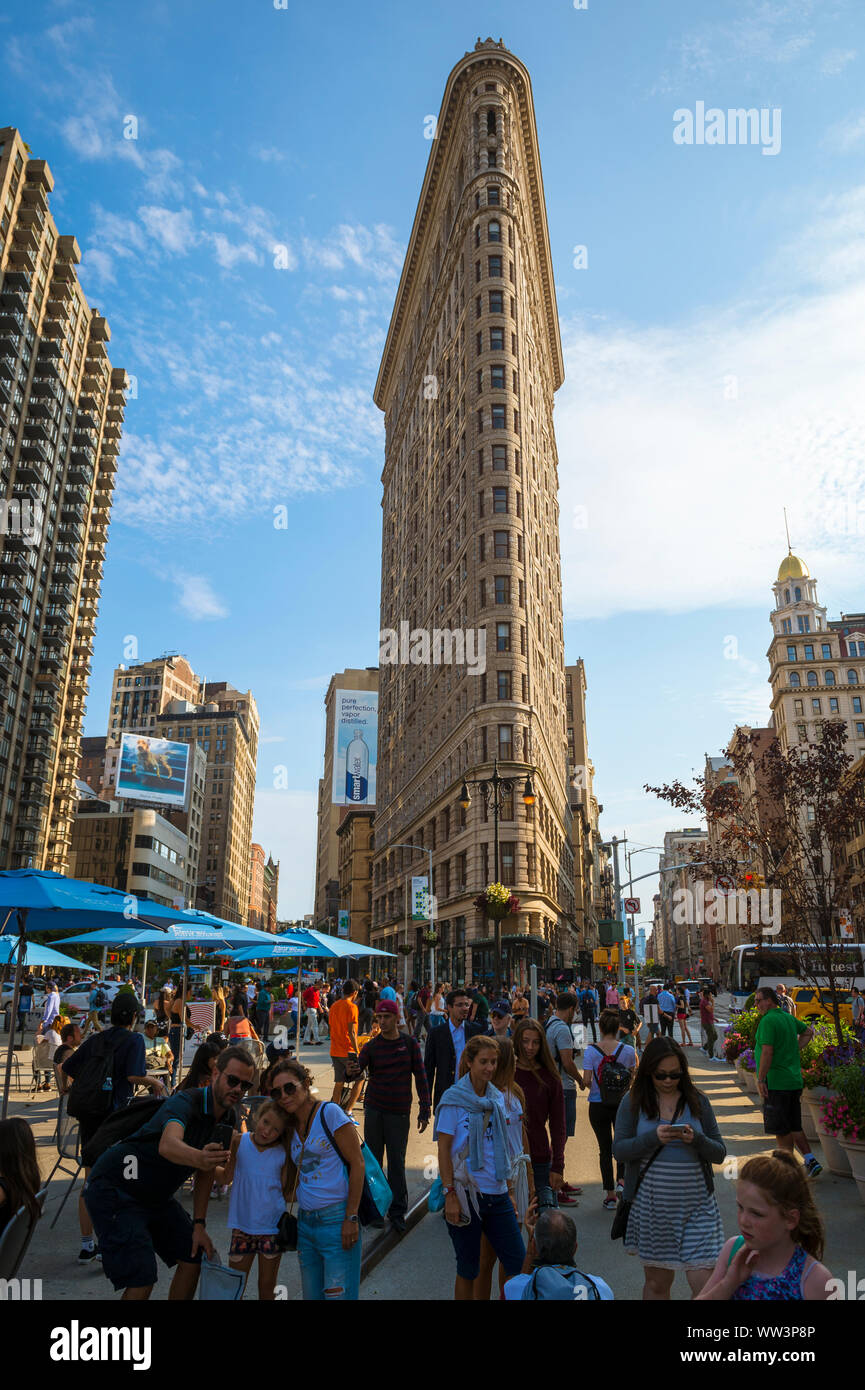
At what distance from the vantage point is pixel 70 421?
86.2m

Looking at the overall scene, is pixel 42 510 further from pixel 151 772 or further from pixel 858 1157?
pixel 858 1157

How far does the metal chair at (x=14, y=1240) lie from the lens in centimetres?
403

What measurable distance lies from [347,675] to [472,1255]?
144334 millimetres

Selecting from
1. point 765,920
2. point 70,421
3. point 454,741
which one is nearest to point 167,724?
point 70,421

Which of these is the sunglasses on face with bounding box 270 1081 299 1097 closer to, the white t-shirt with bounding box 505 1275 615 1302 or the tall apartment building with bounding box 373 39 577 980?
the white t-shirt with bounding box 505 1275 615 1302

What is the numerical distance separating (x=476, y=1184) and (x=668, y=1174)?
123 centimetres

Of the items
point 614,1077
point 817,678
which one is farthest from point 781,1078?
point 817,678

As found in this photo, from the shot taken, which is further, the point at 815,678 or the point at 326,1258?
the point at 815,678

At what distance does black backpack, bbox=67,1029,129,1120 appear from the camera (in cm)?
774

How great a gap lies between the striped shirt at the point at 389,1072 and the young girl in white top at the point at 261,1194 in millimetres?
3510

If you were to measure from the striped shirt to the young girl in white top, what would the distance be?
3.51m

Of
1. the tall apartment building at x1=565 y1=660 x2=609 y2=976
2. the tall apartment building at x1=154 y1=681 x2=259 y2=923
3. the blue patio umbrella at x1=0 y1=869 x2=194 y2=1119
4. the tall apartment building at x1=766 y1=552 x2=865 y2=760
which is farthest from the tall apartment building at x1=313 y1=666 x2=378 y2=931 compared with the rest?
the blue patio umbrella at x1=0 y1=869 x2=194 y2=1119

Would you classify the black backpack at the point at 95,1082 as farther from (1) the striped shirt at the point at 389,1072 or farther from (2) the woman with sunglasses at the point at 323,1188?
(2) the woman with sunglasses at the point at 323,1188

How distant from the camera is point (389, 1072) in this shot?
350 inches
